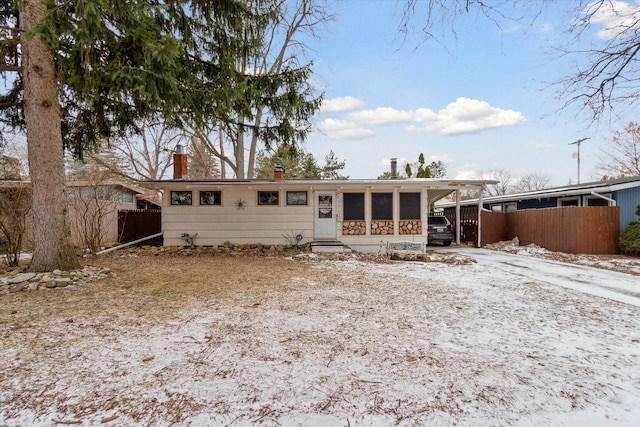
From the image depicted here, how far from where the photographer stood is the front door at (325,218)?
11.3 meters

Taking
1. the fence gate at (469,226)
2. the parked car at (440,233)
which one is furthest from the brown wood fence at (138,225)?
the fence gate at (469,226)

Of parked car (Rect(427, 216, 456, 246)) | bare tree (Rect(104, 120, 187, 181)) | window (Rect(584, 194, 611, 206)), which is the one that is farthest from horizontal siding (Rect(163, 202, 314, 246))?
window (Rect(584, 194, 611, 206))

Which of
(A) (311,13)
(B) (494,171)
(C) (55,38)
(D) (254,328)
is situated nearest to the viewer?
(D) (254,328)

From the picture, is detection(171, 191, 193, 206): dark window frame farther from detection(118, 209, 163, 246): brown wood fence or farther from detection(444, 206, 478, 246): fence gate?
detection(444, 206, 478, 246): fence gate

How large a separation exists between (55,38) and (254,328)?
205 inches

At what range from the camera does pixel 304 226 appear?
1138 centimetres

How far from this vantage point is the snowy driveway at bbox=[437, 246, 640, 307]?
225 inches

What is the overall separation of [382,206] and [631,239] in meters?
8.08

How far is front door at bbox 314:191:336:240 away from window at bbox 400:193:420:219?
7.93 feet

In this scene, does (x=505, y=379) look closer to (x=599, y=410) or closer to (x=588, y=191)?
(x=599, y=410)

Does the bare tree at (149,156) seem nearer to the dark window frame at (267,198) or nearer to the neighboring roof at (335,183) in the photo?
the neighboring roof at (335,183)

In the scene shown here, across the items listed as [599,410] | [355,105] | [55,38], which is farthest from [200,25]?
[355,105]

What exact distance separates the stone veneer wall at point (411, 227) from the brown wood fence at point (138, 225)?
386 inches

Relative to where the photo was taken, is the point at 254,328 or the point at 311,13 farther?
the point at 311,13
